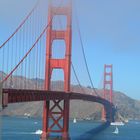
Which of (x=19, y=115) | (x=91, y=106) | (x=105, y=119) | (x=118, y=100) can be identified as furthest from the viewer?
(x=118, y=100)

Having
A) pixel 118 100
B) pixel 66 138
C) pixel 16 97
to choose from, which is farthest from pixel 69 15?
pixel 118 100

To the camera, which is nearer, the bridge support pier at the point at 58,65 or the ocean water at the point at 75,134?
→ the bridge support pier at the point at 58,65

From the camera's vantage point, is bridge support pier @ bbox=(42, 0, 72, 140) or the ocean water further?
the ocean water

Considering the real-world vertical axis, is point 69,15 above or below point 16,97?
above

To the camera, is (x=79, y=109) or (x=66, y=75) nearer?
(x=66, y=75)

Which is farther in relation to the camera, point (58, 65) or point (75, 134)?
point (75, 134)

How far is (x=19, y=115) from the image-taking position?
163m

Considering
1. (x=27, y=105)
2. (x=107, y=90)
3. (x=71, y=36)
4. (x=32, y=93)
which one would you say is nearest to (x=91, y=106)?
(x=27, y=105)

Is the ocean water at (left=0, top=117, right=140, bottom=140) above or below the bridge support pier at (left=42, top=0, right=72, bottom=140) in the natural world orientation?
below

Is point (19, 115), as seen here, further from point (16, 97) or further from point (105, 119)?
point (16, 97)

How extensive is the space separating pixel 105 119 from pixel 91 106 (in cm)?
4526

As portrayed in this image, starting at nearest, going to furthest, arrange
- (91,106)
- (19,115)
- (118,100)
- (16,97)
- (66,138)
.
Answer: (16,97)
(66,138)
(91,106)
(19,115)
(118,100)

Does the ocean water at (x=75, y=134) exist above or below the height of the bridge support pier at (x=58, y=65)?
below

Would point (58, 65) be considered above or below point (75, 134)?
above
